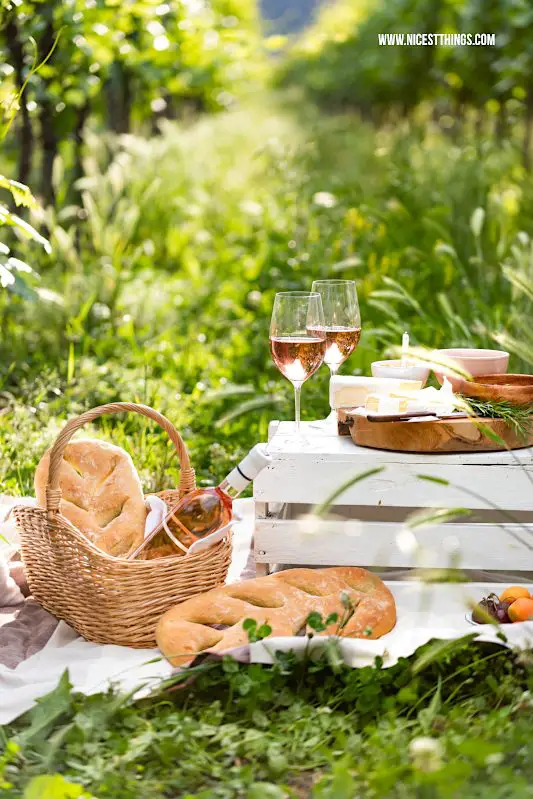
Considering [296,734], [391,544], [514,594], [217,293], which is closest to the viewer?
[296,734]

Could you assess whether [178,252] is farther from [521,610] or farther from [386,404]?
[521,610]

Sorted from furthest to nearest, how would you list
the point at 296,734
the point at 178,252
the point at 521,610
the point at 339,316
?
the point at 178,252, the point at 339,316, the point at 521,610, the point at 296,734

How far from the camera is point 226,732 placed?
220 centimetres

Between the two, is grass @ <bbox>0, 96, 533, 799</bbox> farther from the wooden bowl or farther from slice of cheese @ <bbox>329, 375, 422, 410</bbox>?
slice of cheese @ <bbox>329, 375, 422, 410</bbox>

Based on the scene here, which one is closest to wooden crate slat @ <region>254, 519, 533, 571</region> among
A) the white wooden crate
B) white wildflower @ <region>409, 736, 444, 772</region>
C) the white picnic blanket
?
the white wooden crate

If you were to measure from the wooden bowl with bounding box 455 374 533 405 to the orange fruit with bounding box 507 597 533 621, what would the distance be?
1.84 feet

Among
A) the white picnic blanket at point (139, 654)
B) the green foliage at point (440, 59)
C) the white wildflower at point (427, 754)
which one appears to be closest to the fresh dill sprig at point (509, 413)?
the white picnic blanket at point (139, 654)

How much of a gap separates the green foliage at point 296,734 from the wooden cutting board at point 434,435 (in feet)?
1.83

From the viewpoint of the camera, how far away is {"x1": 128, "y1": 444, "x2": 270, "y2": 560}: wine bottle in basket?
109 inches

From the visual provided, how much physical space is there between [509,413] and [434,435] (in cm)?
22

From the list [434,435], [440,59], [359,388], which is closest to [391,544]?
[434,435]

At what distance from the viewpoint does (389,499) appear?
9.20ft

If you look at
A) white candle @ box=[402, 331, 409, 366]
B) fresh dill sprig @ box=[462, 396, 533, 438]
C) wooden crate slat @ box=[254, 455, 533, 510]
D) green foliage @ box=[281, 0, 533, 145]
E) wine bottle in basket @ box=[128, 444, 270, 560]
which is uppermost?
green foliage @ box=[281, 0, 533, 145]

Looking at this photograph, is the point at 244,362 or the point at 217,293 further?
the point at 217,293
